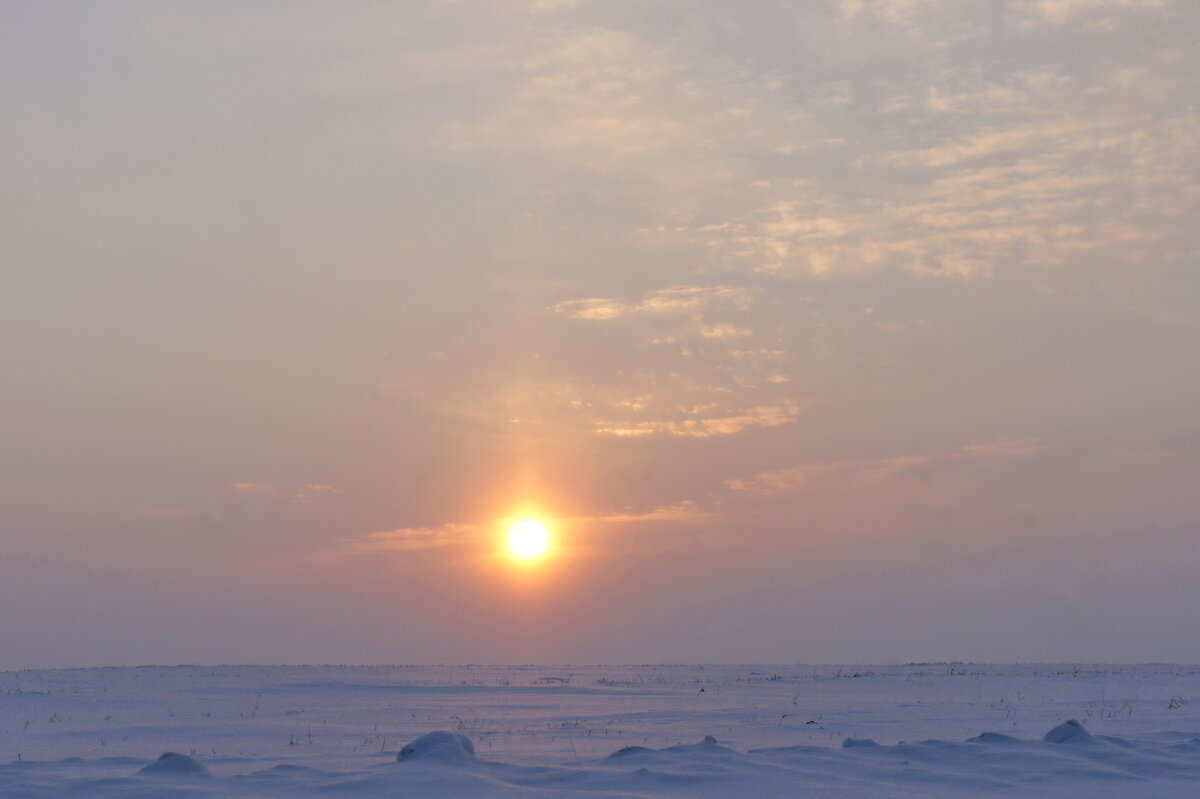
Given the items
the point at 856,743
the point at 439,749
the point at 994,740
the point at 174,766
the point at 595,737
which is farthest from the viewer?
the point at 595,737

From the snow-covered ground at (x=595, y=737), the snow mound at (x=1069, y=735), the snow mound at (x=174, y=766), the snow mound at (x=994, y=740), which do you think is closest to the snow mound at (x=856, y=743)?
the snow-covered ground at (x=595, y=737)

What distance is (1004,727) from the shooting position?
2253 cm

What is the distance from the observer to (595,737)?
21.3 meters

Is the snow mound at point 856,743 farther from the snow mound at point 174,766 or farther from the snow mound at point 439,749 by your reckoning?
the snow mound at point 174,766

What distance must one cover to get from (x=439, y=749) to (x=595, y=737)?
6.59 m

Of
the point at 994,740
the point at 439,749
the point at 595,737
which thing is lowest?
the point at 994,740

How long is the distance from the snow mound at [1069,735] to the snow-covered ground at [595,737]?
39 mm

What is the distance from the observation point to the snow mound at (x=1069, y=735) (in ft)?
58.2

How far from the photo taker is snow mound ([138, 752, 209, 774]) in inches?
570

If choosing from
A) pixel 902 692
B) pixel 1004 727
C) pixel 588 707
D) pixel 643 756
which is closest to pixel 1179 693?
pixel 902 692

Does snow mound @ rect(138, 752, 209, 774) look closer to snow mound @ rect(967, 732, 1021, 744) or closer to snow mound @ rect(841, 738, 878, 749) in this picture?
snow mound @ rect(841, 738, 878, 749)

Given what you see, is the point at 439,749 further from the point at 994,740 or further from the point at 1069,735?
the point at 1069,735

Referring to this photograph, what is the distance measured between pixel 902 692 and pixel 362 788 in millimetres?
24812

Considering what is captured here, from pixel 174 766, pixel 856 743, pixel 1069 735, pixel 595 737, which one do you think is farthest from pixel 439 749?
pixel 1069 735
